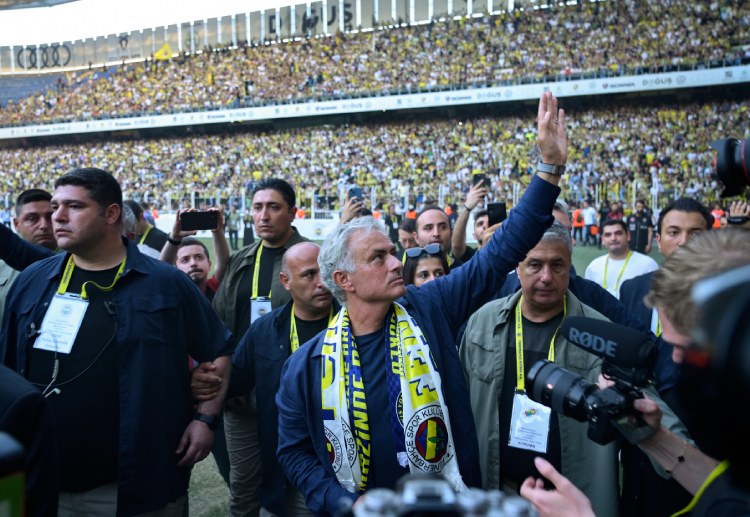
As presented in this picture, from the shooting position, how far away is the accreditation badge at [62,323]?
262 centimetres

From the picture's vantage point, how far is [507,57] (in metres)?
31.1

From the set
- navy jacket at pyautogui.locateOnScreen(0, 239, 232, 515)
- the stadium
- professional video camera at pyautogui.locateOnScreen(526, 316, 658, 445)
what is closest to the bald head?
navy jacket at pyautogui.locateOnScreen(0, 239, 232, 515)

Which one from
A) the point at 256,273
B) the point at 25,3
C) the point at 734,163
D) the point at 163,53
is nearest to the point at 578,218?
the point at 256,273

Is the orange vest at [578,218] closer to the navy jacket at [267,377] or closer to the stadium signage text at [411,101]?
the stadium signage text at [411,101]

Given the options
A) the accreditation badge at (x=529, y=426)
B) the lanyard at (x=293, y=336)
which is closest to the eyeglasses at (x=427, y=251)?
the lanyard at (x=293, y=336)

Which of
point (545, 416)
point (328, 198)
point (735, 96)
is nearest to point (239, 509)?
point (545, 416)

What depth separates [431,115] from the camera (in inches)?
1261

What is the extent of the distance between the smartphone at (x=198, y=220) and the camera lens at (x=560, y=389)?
3011 millimetres

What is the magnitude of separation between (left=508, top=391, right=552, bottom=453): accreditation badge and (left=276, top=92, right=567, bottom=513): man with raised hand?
44 centimetres

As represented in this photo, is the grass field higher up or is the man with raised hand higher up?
the man with raised hand

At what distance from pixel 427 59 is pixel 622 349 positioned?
33.3 metres

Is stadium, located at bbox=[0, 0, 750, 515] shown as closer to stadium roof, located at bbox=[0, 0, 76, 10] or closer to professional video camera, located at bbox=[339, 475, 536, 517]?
stadium roof, located at bbox=[0, 0, 76, 10]

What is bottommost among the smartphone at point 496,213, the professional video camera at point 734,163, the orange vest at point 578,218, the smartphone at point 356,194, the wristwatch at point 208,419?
the orange vest at point 578,218

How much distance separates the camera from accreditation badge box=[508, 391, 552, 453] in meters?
2.60
